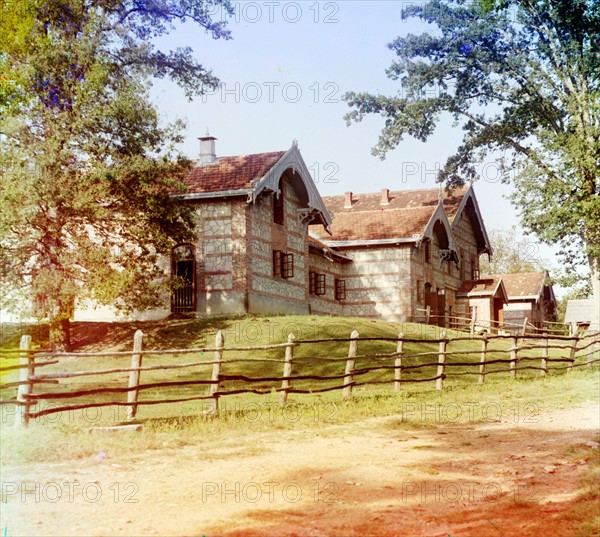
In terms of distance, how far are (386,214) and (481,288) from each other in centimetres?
780

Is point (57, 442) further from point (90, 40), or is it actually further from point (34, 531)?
point (90, 40)

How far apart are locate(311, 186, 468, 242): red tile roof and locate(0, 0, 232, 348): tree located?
16401 mm

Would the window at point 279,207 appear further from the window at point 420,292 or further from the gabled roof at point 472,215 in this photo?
the gabled roof at point 472,215

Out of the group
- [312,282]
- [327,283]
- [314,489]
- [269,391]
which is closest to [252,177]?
[312,282]

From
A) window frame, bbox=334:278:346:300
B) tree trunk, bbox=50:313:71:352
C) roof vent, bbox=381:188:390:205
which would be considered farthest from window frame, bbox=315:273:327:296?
tree trunk, bbox=50:313:71:352

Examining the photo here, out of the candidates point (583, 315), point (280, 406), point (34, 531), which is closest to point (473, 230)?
point (583, 315)

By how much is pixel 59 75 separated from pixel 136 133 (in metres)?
2.94

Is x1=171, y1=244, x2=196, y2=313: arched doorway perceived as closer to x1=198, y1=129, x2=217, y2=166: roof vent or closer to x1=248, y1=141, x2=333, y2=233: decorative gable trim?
x1=248, y1=141, x2=333, y2=233: decorative gable trim

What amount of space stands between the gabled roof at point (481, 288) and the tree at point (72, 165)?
2369 cm

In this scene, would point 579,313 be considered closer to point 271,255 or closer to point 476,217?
point 476,217

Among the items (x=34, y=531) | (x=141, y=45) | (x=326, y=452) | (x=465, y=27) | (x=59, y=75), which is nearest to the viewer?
(x=34, y=531)

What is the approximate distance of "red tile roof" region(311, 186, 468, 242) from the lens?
1559 inches

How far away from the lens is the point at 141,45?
86.6 ft

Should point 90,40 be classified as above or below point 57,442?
above
